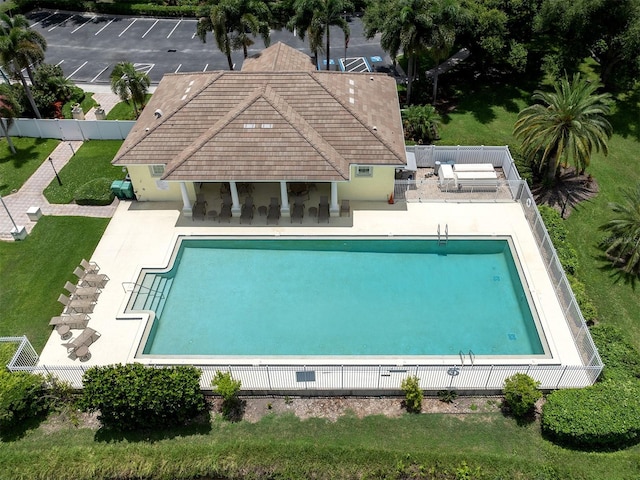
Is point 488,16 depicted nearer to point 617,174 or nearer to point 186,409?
point 617,174

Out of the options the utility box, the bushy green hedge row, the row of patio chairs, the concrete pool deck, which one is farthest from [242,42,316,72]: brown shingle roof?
the bushy green hedge row

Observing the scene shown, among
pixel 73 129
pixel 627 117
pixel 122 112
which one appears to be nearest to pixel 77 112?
pixel 73 129

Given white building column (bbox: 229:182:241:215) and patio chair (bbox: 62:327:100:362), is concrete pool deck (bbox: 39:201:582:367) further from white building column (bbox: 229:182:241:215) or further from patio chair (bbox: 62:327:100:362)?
white building column (bbox: 229:182:241:215)

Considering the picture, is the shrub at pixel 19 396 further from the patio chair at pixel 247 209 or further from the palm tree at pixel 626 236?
the palm tree at pixel 626 236

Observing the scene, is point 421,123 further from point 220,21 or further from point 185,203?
point 185,203

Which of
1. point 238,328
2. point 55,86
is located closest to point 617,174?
point 238,328

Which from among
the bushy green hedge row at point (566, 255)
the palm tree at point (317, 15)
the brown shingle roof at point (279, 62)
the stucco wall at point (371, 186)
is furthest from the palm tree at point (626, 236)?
the palm tree at point (317, 15)
